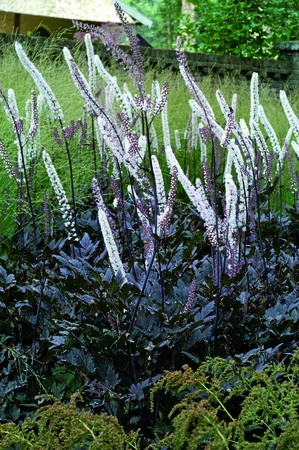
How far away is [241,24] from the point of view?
671 inches

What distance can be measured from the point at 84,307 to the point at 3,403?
0.42 meters

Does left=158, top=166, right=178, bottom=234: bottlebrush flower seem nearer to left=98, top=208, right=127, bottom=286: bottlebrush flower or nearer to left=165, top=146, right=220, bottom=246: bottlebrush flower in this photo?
left=165, top=146, right=220, bottom=246: bottlebrush flower

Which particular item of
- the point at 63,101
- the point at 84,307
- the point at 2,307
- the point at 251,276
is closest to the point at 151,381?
the point at 84,307

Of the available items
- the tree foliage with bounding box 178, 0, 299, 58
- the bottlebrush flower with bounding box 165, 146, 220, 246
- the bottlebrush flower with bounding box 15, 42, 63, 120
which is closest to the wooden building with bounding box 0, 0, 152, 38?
the tree foliage with bounding box 178, 0, 299, 58

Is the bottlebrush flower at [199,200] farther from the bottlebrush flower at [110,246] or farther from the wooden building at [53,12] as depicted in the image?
the wooden building at [53,12]

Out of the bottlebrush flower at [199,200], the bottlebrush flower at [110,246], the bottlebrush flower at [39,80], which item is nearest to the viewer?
the bottlebrush flower at [110,246]

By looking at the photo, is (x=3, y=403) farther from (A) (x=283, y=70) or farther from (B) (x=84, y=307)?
(A) (x=283, y=70)

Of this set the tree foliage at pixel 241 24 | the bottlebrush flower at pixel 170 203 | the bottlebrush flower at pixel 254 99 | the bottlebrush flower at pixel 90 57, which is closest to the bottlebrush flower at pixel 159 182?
the bottlebrush flower at pixel 170 203

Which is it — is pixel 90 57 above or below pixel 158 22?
below

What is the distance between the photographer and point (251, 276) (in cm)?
309

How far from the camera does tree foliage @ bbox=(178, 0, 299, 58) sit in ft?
55.2

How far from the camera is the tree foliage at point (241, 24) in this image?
16.8 m

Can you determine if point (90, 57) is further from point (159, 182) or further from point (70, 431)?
point (70, 431)

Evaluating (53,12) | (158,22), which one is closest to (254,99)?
(53,12)
